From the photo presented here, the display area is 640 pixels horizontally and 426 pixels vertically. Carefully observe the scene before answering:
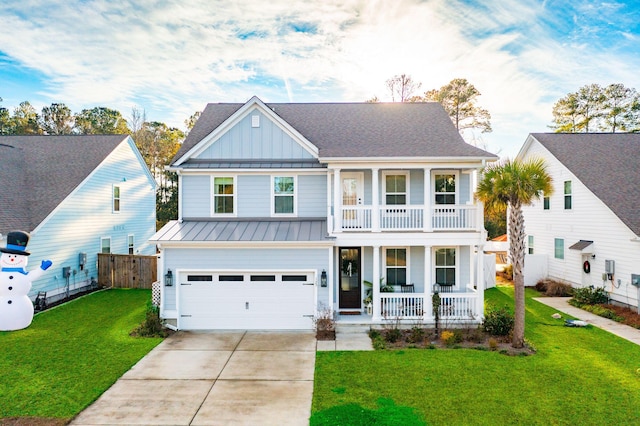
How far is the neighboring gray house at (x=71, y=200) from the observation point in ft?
48.2

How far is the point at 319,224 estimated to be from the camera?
1324cm

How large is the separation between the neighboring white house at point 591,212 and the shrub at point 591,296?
14.0 inches

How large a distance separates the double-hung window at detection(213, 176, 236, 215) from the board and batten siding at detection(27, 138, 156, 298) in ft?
23.5

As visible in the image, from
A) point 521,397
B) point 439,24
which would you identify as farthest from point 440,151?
point 521,397

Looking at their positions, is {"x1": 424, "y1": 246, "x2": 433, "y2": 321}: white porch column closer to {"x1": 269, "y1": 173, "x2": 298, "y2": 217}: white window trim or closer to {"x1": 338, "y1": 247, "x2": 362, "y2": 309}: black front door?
{"x1": 338, "y1": 247, "x2": 362, "y2": 309}: black front door

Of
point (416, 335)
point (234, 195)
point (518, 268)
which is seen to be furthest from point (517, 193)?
point (234, 195)

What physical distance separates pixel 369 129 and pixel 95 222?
14087 millimetres

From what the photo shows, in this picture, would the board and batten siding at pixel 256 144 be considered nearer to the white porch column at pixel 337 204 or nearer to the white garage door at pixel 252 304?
the white porch column at pixel 337 204

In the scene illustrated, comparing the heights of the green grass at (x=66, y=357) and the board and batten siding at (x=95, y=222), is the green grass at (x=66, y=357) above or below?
below

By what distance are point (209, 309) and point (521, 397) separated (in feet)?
30.0

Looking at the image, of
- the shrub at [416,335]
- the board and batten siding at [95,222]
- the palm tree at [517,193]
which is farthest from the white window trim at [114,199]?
the palm tree at [517,193]

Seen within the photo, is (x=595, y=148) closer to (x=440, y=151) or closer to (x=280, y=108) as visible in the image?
(x=440, y=151)

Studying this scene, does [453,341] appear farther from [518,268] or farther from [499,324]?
[518,268]

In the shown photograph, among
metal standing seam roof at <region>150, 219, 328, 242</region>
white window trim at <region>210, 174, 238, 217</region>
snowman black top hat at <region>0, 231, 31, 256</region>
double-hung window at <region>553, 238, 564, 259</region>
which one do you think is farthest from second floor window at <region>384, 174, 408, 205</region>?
snowman black top hat at <region>0, 231, 31, 256</region>
